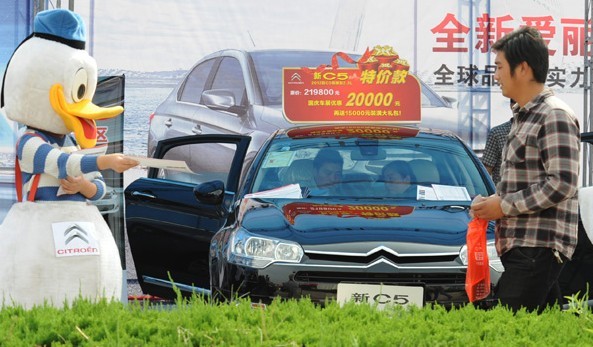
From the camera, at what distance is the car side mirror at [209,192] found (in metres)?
6.59

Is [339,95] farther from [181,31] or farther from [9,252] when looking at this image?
[9,252]

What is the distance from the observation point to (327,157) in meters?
6.86

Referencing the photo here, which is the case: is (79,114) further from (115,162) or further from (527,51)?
(527,51)

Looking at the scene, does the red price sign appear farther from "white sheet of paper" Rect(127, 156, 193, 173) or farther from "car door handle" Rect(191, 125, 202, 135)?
"white sheet of paper" Rect(127, 156, 193, 173)

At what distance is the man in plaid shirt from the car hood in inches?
53.6

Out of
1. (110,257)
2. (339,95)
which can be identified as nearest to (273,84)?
(339,95)

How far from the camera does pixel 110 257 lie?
202 inches

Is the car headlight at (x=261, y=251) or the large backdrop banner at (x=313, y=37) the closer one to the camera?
the car headlight at (x=261, y=251)

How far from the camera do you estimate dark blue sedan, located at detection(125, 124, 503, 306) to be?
552 centimetres

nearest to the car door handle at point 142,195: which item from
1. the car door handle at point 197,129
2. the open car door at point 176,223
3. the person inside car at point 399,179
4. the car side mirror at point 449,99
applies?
the open car door at point 176,223

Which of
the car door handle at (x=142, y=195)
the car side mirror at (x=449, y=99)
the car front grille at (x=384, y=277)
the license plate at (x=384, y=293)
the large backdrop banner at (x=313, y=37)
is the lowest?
the license plate at (x=384, y=293)

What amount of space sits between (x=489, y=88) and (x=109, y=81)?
3773mm

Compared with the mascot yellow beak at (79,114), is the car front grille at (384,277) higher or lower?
lower

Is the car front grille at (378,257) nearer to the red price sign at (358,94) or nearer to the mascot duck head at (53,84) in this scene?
the mascot duck head at (53,84)
